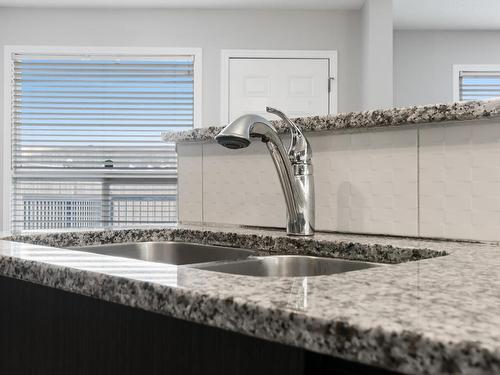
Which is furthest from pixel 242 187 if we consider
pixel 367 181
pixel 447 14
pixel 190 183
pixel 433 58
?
pixel 433 58

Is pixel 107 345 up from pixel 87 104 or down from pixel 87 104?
down

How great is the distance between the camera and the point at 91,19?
463 centimetres

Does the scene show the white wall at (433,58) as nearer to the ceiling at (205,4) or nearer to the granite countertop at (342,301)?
the ceiling at (205,4)

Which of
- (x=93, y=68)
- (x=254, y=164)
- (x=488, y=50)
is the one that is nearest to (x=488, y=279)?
(x=254, y=164)

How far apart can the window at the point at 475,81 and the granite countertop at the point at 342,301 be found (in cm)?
495

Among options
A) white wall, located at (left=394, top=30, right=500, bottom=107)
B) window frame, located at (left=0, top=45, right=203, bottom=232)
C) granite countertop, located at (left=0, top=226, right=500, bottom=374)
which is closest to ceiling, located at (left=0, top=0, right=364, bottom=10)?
window frame, located at (left=0, top=45, right=203, bottom=232)

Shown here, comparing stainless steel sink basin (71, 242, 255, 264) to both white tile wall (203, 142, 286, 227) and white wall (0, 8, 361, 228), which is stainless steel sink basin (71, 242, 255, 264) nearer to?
white tile wall (203, 142, 286, 227)

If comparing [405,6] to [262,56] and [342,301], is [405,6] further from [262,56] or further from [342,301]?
[342,301]

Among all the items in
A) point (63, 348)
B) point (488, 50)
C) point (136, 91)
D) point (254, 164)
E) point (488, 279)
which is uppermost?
point (488, 50)

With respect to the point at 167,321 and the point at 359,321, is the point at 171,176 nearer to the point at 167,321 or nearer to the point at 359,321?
the point at 167,321

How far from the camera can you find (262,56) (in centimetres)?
457

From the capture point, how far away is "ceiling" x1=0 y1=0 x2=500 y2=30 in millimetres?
4461

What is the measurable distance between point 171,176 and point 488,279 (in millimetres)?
4108

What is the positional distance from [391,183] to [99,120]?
3785 millimetres
